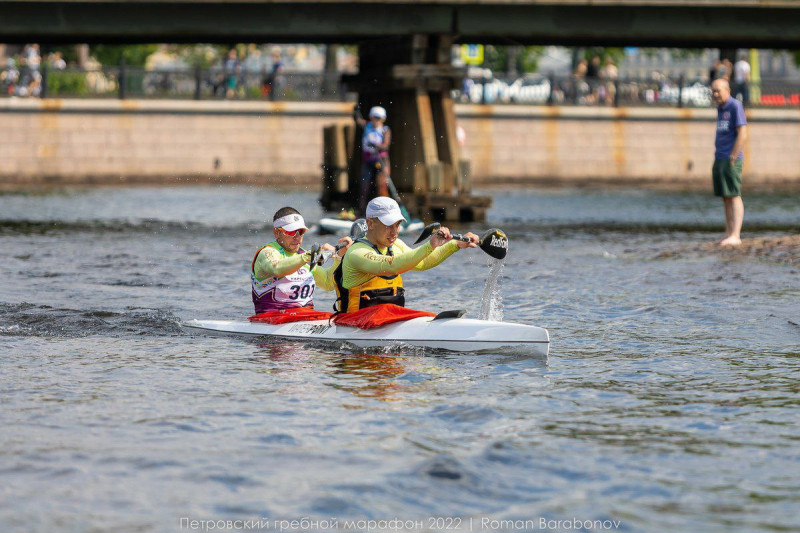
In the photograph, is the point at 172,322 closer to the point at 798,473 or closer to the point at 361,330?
the point at 361,330

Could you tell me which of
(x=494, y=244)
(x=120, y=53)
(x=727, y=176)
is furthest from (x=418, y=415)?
(x=120, y=53)

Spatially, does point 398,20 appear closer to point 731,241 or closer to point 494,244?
point 731,241

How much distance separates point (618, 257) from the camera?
63.4ft

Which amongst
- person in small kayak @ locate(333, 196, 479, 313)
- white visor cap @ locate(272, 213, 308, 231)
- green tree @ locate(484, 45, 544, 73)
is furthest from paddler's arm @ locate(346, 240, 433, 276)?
green tree @ locate(484, 45, 544, 73)

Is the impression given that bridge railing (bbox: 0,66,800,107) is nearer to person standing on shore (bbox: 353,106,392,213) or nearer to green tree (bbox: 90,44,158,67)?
person standing on shore (bbox: 353,106,392,213)

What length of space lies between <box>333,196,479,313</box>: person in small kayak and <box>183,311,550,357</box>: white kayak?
0.93 ft

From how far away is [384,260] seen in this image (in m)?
10.2

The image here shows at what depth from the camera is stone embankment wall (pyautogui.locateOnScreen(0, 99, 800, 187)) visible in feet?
130

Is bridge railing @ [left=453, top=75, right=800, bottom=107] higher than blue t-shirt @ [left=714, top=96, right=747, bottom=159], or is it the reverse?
bridge railing @ [left=453, top=75, right=800, bottom=107]

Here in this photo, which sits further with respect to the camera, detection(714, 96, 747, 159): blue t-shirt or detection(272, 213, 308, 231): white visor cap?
detection(714, 96, 747, 159): blue t-shirt

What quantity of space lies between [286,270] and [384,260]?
1.07m

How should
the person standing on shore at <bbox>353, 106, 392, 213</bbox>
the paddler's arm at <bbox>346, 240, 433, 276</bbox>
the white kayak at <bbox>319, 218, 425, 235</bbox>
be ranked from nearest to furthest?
the paddler's arm at <bbox>346, 240, 433, 276</bbox> < the white kayak at <bbox>319, 218, 425, 235</bbox> < the person standing on shore at <bbox>353, 106, 392, 213</bbox>

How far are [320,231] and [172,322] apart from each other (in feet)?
34.1

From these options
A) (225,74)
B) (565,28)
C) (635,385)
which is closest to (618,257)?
(565,28)
